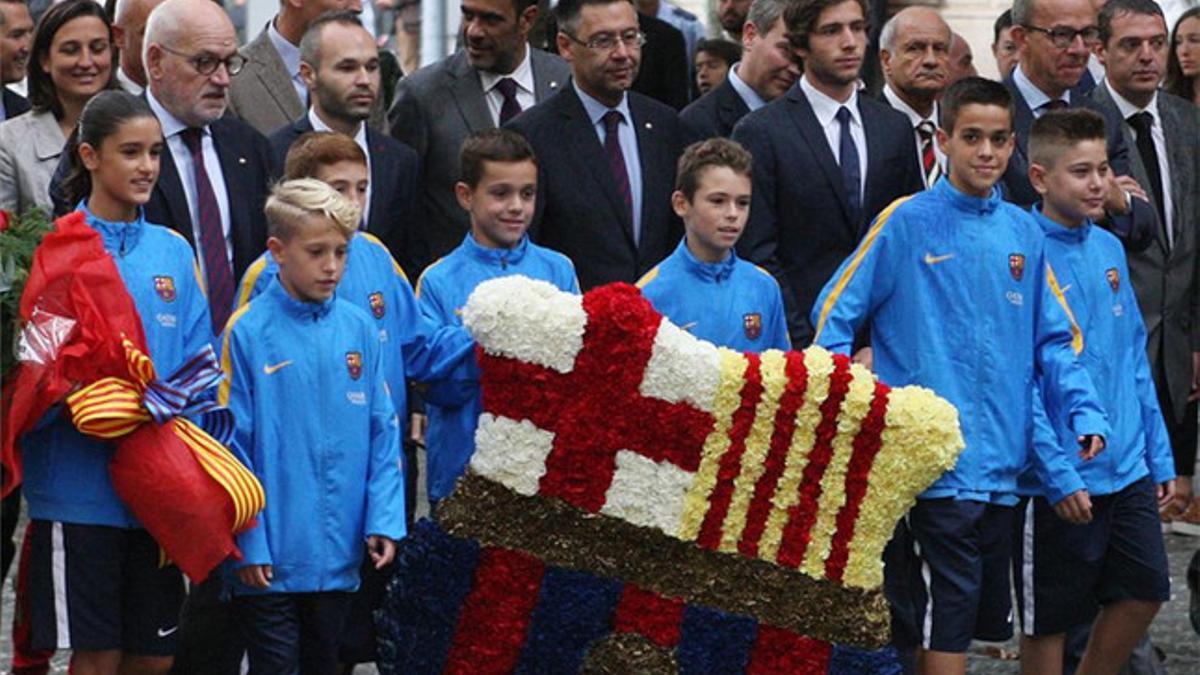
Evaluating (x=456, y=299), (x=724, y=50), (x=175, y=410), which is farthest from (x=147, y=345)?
(x=724, y=50)

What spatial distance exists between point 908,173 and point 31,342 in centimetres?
328

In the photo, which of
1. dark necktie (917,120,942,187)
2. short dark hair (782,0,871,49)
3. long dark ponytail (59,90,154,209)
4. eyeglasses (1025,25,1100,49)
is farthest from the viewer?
eyeglasses (1025,25,1100,49)

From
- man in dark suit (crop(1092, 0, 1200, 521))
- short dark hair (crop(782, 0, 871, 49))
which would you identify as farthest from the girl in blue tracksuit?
man in dark suit (crop(1092, 0, 1200, 521))

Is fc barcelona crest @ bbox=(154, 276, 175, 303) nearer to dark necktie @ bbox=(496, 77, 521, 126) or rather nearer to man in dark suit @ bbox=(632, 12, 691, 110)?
dark necktie @ bbox=(496, 77, 521, 126)

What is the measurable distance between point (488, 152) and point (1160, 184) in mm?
3110

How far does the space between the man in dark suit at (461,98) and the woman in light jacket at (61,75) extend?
1.15 metres

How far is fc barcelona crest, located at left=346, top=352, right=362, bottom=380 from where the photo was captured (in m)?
7.98

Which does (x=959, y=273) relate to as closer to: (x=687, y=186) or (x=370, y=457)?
(x=687, y=186)

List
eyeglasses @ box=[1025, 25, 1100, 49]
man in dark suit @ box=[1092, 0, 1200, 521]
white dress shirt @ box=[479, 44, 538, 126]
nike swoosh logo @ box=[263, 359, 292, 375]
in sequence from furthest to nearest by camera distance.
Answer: man in dark suit @ box=[1092, 0, 1200, 521] → white dress shirt @ box=[479, 44, 538, 126] → eyeglasses @ box=[1025, 25, 1100, 49] → nike swoosh logo @ box=[263, 359, 292, 375]

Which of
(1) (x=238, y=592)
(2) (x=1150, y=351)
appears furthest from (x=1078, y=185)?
(1) (x=238, y=592)

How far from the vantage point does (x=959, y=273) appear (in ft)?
27.8

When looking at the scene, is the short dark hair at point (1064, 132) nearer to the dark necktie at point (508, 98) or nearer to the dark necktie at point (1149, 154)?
the dark necktie at point (1149, 154)

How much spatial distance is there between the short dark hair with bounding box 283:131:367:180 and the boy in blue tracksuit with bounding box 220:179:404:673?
1.23 ft

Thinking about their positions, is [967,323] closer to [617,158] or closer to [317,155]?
[617,158]
